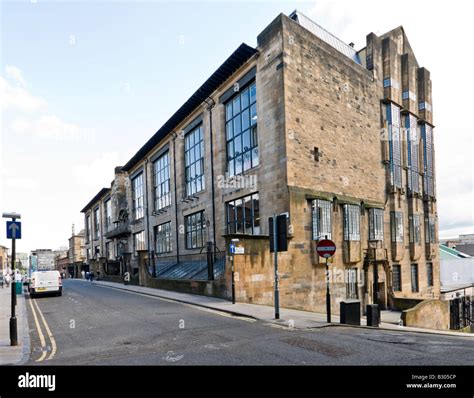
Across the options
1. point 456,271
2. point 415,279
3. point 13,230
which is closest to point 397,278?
point 415,279

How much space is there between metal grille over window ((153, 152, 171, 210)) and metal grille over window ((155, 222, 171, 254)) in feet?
6.91

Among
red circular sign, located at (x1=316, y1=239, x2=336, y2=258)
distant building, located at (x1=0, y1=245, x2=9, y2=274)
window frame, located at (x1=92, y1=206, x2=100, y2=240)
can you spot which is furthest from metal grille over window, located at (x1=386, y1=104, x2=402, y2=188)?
distant building, located at (x1=0, y1=245, x2=9, y2=274)

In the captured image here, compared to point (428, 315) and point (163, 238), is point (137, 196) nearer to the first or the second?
point (163, 238)

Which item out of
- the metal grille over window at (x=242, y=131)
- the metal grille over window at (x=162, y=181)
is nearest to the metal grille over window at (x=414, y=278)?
the metal grille over window at (x=242, y=131)

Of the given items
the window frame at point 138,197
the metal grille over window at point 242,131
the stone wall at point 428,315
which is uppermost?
the metal grille over window at point 242,131

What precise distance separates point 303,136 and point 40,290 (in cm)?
1908

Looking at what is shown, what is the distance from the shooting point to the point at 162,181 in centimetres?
3578

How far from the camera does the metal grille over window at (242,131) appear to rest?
72.7 feet

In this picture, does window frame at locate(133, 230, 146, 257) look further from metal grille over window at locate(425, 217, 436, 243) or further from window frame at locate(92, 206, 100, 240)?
metal grille over window at locate(425, 217, 436, 243)

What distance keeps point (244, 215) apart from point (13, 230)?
1436 centimetres

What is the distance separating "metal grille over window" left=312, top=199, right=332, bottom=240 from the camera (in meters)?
19.6

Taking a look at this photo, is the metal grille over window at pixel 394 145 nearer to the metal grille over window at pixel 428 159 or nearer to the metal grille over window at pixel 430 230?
the metal grille over window at pixel 428 159

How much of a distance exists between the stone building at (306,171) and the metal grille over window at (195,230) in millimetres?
167

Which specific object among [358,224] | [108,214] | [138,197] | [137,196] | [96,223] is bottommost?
[96,223]
